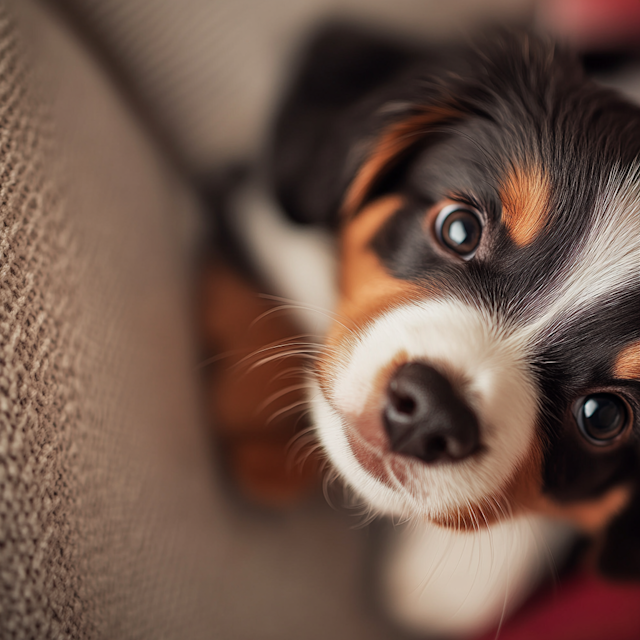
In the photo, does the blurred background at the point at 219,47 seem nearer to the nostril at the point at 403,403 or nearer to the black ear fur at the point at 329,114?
the black ear fur at the point at 329,114

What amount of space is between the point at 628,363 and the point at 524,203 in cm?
34

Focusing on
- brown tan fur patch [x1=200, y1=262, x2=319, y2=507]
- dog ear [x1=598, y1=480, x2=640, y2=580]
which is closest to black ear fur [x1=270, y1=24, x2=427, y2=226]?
brown tan fur patch [x1=200, y1=262, x2=319, y2=507]

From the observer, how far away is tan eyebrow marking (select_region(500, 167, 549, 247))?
0.93 meters

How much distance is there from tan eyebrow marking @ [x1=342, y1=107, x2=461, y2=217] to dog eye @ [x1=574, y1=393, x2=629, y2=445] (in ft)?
2.20

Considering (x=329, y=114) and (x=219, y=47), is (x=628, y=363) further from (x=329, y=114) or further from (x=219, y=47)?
(x=219, y=47)

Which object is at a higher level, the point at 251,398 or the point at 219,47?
the point at 219,47

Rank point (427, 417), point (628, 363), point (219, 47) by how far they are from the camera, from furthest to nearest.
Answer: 1. point (219, 47)
2. point (628, 363)
3. point (427, 417)

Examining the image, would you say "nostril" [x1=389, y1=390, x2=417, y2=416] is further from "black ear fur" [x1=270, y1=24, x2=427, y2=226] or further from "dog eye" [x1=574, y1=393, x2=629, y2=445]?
"black ear fur" [x1=270, y1=24, x2=427, y2=226]

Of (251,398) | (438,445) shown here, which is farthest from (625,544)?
(251,398)

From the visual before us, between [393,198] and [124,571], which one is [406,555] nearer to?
[124,571]

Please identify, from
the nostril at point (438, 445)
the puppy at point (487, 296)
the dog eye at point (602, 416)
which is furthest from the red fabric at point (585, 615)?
the nostril at point (438, 445)

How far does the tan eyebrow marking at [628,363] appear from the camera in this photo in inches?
35.5

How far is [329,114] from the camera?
Result: 53.7 inches

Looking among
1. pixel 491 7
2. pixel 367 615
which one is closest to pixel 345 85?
pixel 491 7
